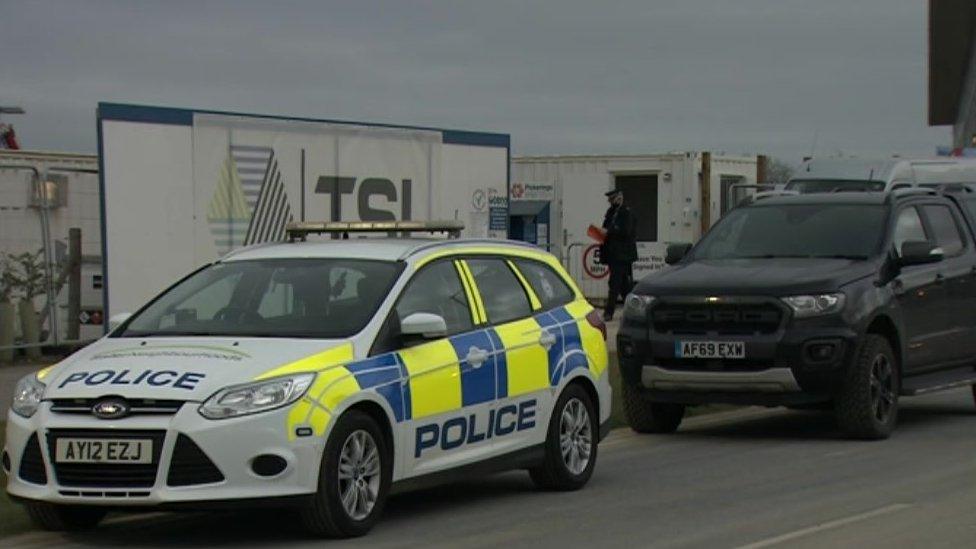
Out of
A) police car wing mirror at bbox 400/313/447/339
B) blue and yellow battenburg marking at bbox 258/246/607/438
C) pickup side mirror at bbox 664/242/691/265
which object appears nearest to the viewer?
blue and yellow battenburg marking at bbox 258/246/607/438

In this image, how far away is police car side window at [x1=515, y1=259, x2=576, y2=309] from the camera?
457 inches

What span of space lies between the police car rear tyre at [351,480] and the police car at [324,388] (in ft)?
0.04

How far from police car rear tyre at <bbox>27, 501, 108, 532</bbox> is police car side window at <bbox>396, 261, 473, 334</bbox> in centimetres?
202

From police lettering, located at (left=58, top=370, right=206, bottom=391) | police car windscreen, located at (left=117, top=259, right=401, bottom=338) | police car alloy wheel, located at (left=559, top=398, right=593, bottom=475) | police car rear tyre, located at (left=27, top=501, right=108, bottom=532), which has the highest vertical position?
police car windscreen, located at (left=117, top=259, right=401, bottom=338)

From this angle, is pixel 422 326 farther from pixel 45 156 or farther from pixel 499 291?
pixel 45 156

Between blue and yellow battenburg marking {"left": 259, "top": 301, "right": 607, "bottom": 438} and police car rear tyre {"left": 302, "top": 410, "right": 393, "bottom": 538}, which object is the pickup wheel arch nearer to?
blue and yellow battenburg marking {"left": 259, "top": 301, "right": 607, "bottom": 438}

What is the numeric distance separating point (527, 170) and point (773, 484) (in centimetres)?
2315

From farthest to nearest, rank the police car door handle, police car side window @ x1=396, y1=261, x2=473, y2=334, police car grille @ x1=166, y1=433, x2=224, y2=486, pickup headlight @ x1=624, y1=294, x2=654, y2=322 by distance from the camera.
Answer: pickup headlight @ x1=624, y1=294, x2=654, y2=322, the police car door handle, police car side window @ x1=396, y1=261, x2=473, y2=334, police car grille @ x1=166, y1=433, x2=224, y2=486

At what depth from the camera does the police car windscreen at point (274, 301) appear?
986 cm

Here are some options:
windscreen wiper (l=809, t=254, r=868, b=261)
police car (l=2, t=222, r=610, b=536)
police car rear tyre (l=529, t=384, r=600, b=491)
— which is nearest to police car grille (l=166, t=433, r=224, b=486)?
police car (l=2, t=222, r=610, b=536)

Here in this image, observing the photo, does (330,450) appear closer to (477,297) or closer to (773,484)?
(477,297)

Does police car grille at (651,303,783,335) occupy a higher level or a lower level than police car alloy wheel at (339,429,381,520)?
higher

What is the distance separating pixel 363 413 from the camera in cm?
946

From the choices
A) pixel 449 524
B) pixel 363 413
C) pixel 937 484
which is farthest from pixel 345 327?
pixel 937 484
